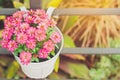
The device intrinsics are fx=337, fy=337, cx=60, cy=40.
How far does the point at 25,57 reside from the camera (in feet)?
5.20

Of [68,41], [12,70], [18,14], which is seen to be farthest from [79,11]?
[12,70]

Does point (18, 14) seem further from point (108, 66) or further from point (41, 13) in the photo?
point (108, 66)

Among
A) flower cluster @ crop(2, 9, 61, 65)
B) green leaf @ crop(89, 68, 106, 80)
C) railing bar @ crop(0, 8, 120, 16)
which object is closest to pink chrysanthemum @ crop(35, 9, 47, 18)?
flower cluster @ crop(2, 9, 61, 65)

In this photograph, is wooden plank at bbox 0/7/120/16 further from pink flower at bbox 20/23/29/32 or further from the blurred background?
the blurred background

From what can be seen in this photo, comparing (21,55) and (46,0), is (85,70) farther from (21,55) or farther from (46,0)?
(21,55)

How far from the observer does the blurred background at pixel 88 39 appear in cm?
241

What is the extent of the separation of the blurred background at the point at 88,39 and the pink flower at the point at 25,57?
78 centimetres

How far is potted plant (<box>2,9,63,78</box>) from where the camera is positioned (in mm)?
1575

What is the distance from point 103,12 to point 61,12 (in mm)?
216

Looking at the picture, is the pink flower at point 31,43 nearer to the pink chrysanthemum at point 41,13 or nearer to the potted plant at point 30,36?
the potted plant at point 30,36

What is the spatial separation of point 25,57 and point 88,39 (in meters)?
1.00

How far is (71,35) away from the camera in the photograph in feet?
8.19

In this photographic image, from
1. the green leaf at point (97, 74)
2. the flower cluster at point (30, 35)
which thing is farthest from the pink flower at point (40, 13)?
the green leaf at point (97, 74)

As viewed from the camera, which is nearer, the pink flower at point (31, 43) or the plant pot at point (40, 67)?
the pink flower at point (31, 43)
